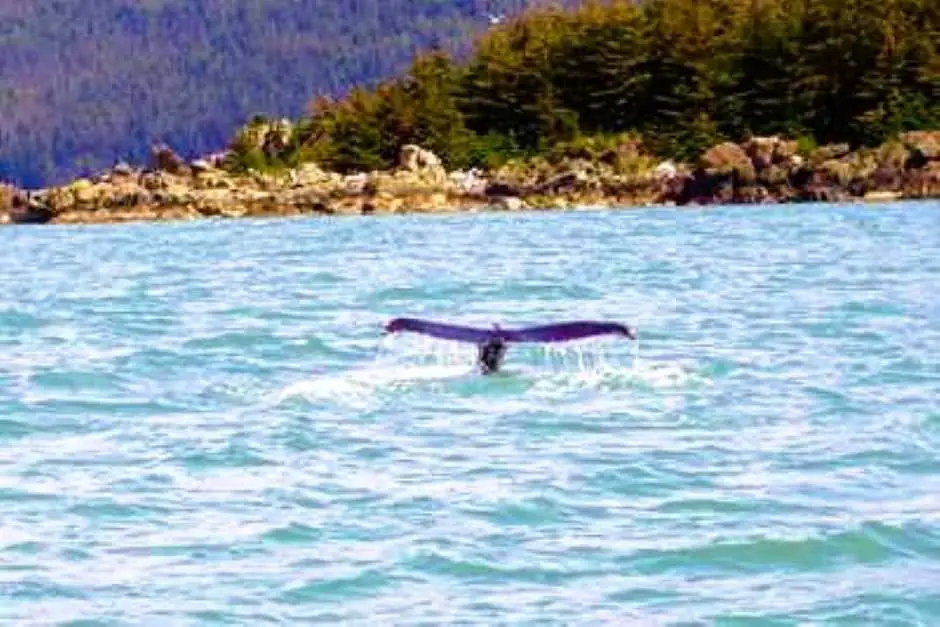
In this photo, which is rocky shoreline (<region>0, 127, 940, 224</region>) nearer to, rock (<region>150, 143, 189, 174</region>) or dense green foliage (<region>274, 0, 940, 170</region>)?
rock (<region>150, 143, 189, 174</region>)

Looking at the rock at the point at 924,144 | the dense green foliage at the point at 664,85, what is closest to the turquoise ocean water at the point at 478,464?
the rock at the point at 924,144

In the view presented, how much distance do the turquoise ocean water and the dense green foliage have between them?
6970 centimetres

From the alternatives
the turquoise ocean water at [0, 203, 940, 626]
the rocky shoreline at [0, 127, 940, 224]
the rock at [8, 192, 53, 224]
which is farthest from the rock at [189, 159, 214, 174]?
the turquoise ocean water at [0, 203, 940, 626]

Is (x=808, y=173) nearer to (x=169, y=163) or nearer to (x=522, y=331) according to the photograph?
(x=169, y=163)

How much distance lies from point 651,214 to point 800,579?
7021 centimetres

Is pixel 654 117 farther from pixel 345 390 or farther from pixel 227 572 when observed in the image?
pixel 227 572

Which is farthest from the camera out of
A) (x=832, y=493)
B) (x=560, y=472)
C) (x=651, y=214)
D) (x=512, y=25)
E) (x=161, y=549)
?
(x=512, y=25)

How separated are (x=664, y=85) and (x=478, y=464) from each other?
99410 millimetres

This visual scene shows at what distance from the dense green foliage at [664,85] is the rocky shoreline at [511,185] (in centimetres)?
607

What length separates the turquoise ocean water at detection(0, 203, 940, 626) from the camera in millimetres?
14328

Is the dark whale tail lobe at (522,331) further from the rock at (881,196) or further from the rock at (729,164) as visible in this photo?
the rock at (729,164)

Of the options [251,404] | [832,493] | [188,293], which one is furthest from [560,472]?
[188,293]

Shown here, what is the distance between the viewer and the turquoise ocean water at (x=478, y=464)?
47.0 ft

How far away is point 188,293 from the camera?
149 feet
